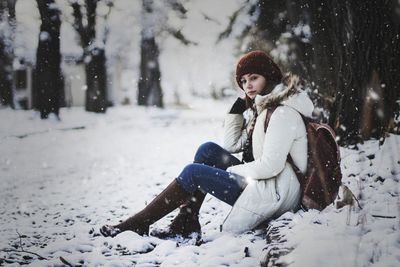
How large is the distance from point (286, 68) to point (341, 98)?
4775mm

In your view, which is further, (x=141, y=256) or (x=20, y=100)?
(x=20, y=100)

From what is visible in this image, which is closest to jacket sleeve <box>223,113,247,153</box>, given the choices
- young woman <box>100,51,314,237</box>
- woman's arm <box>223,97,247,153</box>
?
woman's arm <box>223,97,247,153</box>

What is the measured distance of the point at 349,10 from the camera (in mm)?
4844

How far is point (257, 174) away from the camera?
2951 millimetres

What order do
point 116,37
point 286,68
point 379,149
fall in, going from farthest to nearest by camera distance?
point 116,37 → point 286,68 → point 379,149

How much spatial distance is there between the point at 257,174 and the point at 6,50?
1838cm

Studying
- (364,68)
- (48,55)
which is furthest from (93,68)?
(364,68)

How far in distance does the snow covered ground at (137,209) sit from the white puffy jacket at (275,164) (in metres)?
0.14

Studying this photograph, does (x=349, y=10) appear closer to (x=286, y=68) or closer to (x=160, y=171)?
(x=160, y=171)

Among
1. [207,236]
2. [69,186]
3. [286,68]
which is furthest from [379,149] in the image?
[286,68]

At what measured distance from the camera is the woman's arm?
3.89m

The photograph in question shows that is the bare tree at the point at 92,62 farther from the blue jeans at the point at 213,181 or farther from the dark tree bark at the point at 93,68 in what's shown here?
the blue jeans at the point at 213,181

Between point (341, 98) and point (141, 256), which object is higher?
point (341, 98)

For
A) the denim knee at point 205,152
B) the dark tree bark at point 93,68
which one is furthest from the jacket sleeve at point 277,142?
the dark tree bark at point 93,68
